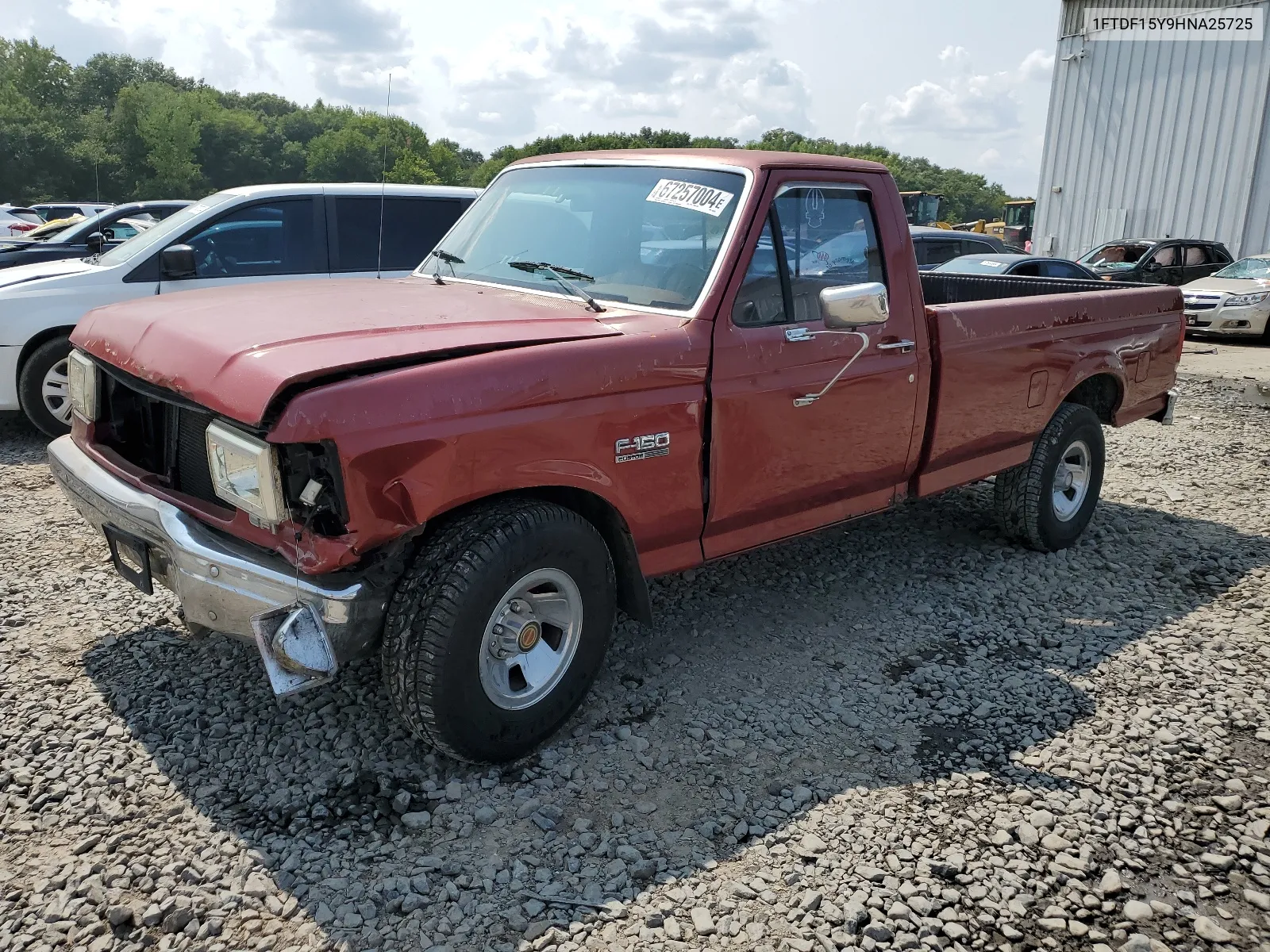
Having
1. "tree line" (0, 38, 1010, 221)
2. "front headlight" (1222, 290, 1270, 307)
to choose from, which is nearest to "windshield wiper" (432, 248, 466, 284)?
"front headlight" (1222, 290, 1270, 307)

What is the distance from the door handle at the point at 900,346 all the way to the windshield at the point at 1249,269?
14251 mm

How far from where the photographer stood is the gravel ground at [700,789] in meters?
2.59

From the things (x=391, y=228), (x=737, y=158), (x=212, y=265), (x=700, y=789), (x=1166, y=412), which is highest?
(x=737, y=158)

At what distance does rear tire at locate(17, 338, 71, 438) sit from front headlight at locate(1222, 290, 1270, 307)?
15477 millimetres

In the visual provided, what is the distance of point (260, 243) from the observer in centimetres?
721

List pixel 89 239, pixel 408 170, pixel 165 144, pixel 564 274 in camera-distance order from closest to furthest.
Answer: pixel 564 274, pixel 408 170, pixel 89 239, pixel 165 144

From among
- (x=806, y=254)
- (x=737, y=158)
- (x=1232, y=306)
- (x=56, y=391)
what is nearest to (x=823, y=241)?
(x=806, y=254)

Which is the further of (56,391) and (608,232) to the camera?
(56,391)

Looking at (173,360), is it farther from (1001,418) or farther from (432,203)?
(432,203)

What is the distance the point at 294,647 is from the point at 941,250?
40.5ft

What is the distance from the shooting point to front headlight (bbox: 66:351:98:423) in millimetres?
3508

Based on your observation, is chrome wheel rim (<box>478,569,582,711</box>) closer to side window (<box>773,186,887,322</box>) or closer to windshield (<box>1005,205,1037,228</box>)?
side window (<box>773,186,887,322</box>)

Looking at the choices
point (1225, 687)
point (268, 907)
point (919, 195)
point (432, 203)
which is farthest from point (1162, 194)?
point (268, 907)

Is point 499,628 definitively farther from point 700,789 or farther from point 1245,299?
point 1245,299
